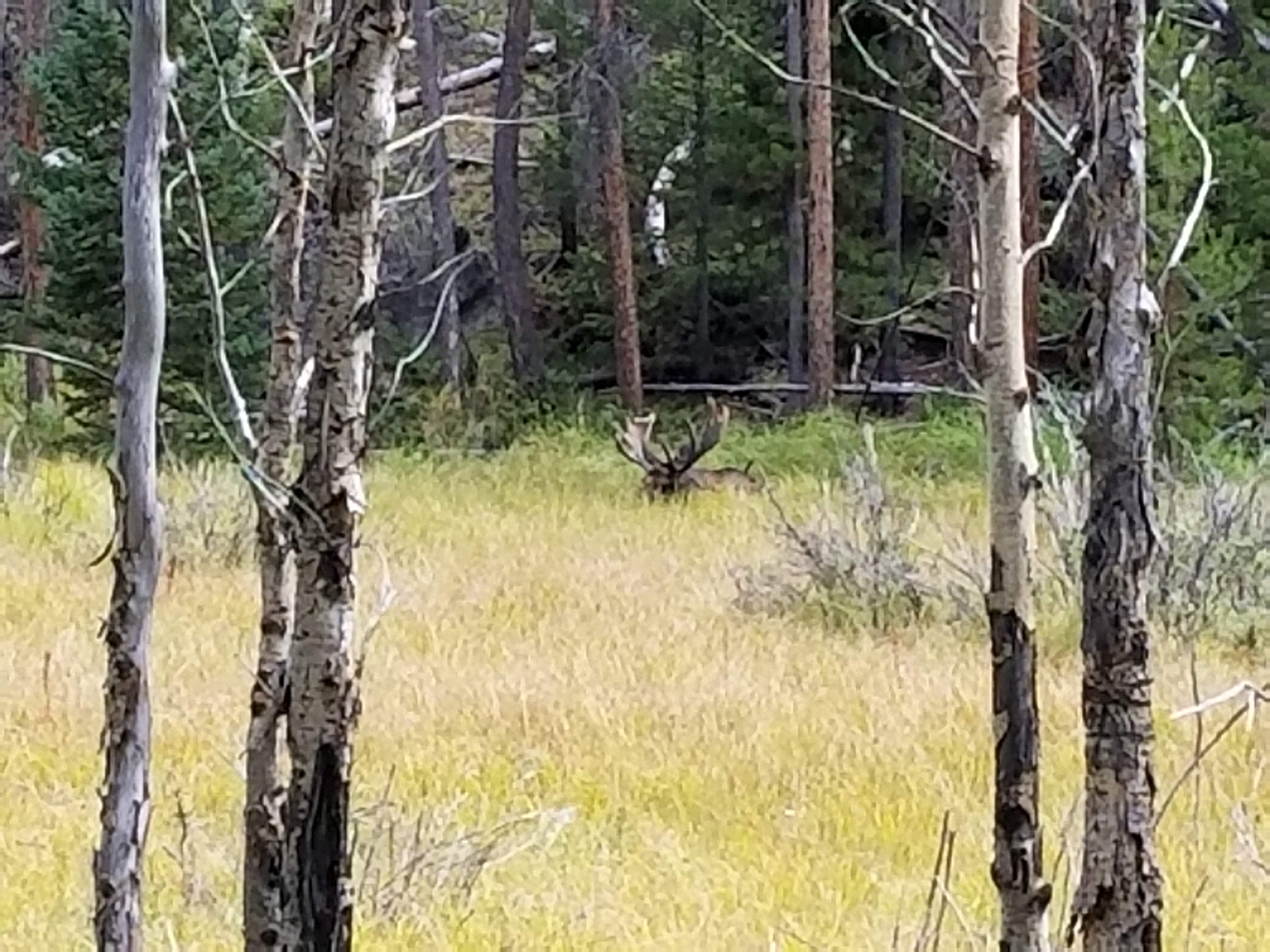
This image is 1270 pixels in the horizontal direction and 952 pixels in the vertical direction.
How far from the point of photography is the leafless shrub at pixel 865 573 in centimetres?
887

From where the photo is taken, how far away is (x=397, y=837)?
522 centimetres

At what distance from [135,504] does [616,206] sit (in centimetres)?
1673

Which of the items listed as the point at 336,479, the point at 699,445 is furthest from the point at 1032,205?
the point at 336,479

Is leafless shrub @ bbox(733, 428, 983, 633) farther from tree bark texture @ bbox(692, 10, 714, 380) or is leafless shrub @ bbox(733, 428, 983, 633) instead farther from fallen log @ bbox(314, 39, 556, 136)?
fallen log @ bbox(314, 39, 556, 136)

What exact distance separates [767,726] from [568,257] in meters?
18.5

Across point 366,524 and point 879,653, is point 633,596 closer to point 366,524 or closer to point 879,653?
point 879,653

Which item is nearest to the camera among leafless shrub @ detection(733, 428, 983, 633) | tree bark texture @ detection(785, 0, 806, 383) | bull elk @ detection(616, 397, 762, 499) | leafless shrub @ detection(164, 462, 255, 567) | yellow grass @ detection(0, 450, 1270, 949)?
yellow grass @ detection(0, 450, 1270, 949)

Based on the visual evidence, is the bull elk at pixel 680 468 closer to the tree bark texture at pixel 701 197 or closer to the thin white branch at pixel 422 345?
the tree bark texture at pixel 701 197

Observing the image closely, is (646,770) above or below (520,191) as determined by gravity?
below

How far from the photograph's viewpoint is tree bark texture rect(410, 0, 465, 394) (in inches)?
832

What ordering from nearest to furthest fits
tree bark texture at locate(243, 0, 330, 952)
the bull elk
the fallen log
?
1. tree bark texture at locate(243, 0, 330, 952)
2. the bull elk
3. the fallen log

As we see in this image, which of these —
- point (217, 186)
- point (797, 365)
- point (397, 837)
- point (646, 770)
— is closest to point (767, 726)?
point (646, 770)

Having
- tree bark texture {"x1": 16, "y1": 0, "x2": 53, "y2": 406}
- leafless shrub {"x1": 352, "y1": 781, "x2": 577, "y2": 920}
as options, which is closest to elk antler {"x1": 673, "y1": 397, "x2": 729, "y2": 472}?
tree bark texture {"x1": 16, "y1": 0, "x2": 53, "y2": 406}

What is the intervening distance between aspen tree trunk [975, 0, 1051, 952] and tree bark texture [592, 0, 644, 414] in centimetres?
1670
